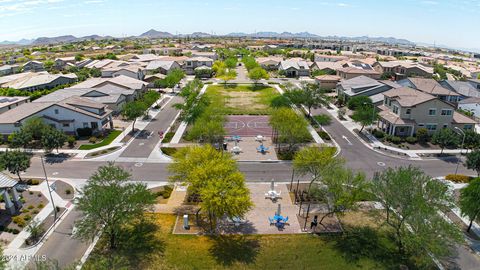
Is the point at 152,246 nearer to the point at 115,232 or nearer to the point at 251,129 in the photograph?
the point at 115,232

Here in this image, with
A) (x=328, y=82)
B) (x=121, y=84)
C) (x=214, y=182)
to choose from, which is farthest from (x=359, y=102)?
(x=121, y=84)

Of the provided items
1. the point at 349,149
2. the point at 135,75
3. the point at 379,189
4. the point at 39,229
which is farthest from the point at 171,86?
the point at 379,189

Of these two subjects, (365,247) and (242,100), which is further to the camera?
(242,100)

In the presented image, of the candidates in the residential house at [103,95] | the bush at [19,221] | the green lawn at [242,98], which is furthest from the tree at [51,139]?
the green lawn at [242,98]

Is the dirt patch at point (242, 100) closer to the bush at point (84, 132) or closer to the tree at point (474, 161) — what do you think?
the bush at point (84, 132)

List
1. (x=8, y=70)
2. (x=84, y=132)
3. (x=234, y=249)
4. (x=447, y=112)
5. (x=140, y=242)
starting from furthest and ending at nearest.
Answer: (x=8, y=70)
(x=447, y=112)
(x=84, y=132)
(x=140, y=242)
(x=234, y=249)

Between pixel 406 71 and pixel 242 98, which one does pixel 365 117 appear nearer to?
pixel 242 98
